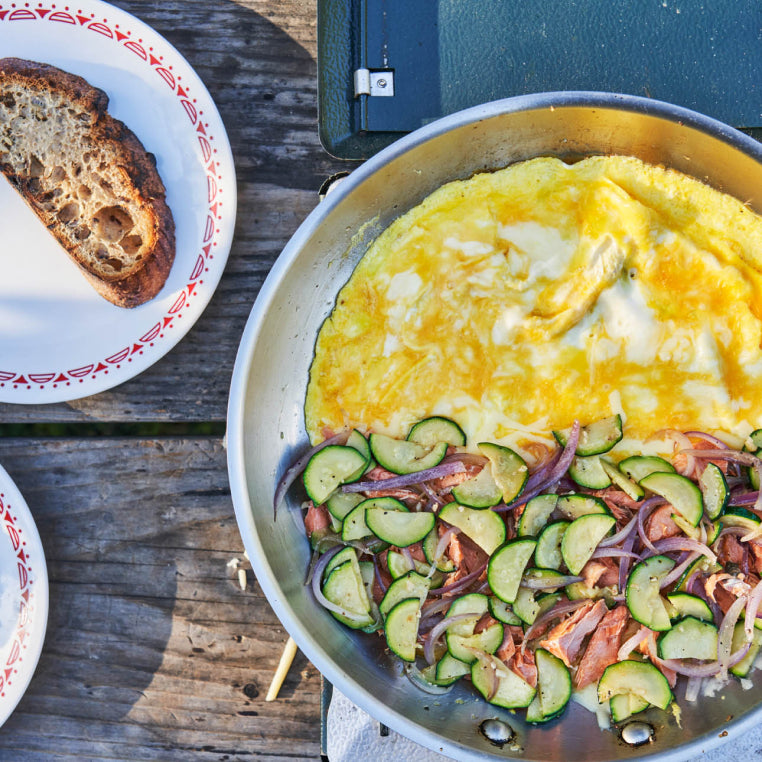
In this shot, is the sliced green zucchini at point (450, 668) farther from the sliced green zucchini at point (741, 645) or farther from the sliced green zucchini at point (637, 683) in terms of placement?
the sliced green zucchini at point (741, 645)

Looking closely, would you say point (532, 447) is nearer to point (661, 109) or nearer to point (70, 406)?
point (661, 109)

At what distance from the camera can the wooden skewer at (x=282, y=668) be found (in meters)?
2.92

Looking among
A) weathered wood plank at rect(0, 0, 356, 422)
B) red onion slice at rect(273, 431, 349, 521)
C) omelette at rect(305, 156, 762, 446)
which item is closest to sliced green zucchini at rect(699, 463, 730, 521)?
omelette at rect(305, 156, 762, 446)

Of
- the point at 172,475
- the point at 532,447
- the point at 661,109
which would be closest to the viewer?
the point at 661,109

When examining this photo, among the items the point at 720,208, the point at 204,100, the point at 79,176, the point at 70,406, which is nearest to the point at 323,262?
the point at 204,100

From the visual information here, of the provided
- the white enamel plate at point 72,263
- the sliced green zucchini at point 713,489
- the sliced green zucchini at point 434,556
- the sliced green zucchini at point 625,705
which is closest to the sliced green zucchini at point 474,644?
the sliced green zucchini at point 434,556

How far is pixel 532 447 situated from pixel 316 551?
3.28ft

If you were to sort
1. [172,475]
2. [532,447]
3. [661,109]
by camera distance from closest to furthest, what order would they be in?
[661,109]
[532,447]
[172,475]

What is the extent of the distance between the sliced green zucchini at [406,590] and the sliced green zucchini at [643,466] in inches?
35.8

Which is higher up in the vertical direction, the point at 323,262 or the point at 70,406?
the point at 323,262

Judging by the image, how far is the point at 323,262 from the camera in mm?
2803

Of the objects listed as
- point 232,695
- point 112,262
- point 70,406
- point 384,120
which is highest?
point 384,120

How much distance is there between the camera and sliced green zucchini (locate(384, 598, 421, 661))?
2.58 m

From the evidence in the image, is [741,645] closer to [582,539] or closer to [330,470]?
[582,539]
